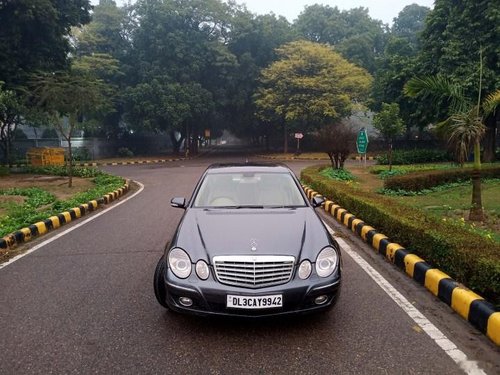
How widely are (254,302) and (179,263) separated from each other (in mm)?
749

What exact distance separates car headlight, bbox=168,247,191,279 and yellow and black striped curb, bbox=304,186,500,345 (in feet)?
8.37

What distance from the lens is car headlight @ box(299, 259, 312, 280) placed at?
143 inches

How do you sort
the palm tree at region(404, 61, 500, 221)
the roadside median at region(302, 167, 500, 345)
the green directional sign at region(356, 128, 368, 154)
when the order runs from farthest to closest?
the green directional sign at region(356, 128, 368, 154), the palm tree at region(404, 61, 500, 221), the roadside median at region(302, 167, 500, 345)

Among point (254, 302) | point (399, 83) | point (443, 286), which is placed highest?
point (399, 83)

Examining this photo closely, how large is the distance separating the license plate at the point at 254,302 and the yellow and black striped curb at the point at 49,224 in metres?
4.93

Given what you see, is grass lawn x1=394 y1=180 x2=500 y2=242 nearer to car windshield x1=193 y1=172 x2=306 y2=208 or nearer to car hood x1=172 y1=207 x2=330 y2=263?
car windshield x1=193 y1=172 x2=306 y2=208

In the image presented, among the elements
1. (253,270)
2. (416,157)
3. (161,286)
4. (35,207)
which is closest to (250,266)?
(253,270)

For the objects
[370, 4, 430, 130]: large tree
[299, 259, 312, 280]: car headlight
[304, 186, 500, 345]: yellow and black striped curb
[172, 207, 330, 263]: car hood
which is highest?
[370, 4, 430, 130]: large tree

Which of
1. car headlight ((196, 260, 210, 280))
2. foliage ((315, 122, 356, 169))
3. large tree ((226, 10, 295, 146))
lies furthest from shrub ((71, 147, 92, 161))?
car headlight ((196, 260, 210, 280))

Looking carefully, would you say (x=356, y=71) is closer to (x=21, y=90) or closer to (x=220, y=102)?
(x=220, y=102)

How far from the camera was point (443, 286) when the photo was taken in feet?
14.9

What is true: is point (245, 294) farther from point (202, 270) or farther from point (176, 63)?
point (176, 63)

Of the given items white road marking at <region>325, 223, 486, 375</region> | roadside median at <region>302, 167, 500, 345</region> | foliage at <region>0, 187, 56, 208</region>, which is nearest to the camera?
white road marking at <region>325, 223, 486, 375</region>

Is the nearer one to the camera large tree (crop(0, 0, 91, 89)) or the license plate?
the license plate
